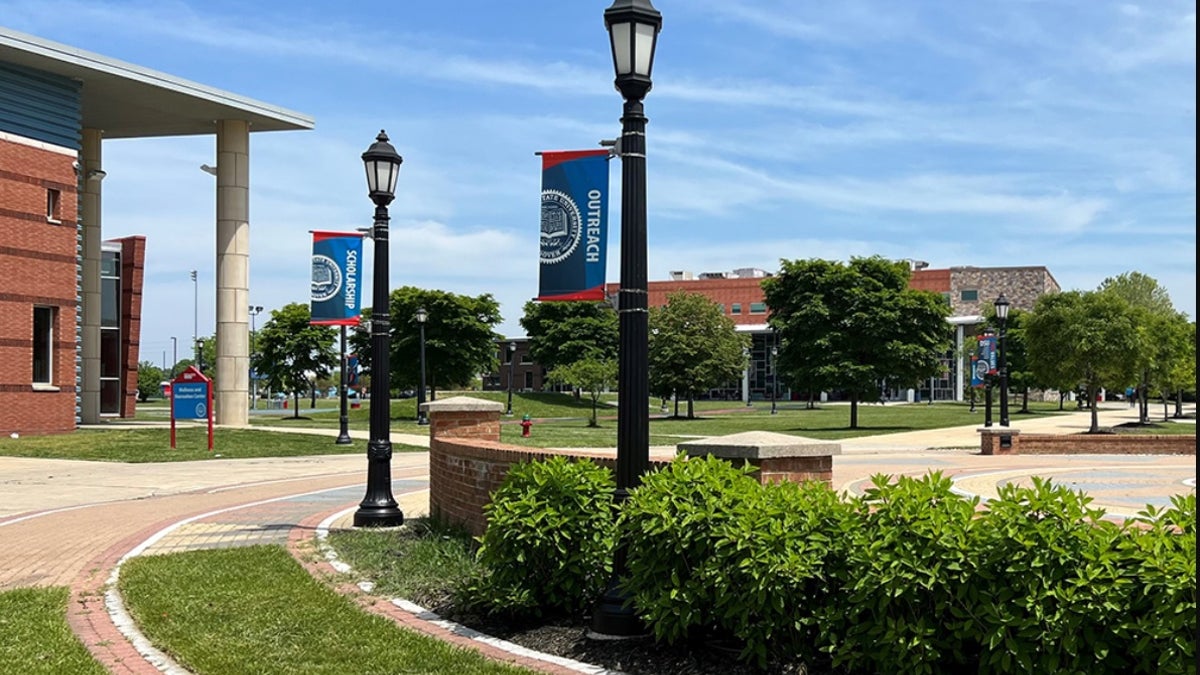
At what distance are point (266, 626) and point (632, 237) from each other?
378 cm

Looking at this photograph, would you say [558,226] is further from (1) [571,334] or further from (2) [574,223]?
(1) [571,334]

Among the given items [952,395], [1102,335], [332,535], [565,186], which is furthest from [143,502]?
[952,395]

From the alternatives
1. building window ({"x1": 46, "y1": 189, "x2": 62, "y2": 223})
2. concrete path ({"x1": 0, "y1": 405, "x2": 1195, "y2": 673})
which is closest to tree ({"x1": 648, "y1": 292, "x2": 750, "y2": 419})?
concrete path ({"x1": 0, "y1": 405, "x2": 1195, "y2": 673})

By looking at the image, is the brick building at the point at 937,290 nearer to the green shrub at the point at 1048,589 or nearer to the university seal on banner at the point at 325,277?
the university seal on banner at the point at 325,277

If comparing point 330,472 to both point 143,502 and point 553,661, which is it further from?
point 553,661

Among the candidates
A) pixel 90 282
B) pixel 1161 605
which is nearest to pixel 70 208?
pixel 90 282

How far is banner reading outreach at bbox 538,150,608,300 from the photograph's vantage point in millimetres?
8016

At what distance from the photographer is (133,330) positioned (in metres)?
50.9

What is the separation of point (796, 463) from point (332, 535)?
6.61 meters

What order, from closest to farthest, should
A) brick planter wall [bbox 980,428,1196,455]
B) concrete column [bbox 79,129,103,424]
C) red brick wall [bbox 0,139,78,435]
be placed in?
1. brick planter wall [bbox 980,428,1196,455]
2. red brick wall [bbox 0,139,78,435]
3. concrete column [bbox 79,129,103,424]

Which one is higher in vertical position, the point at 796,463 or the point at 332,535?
the point at 796,463

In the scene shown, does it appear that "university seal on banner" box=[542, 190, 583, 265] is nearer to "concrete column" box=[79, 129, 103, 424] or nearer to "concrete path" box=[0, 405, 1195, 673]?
"concrete path" box=[0, 405, 1195, 673]

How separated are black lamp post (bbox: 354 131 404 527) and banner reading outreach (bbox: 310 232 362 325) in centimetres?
905

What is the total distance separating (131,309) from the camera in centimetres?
5103
